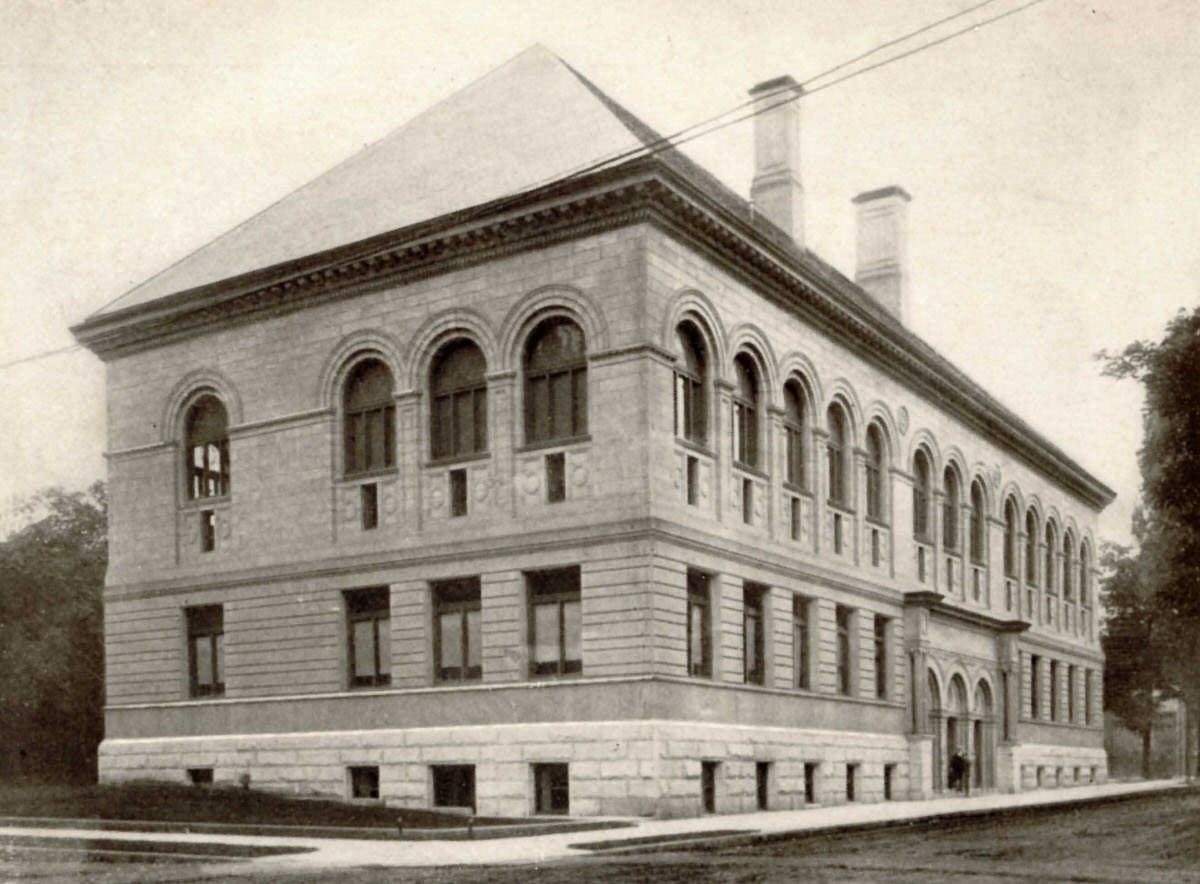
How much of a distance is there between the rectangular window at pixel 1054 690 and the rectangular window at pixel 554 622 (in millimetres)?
28800

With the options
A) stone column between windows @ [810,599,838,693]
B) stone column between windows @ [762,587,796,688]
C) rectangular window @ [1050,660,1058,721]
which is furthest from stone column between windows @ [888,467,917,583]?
rectangular window @ [1050,660,1058,721]

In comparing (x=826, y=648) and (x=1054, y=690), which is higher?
(x=826, y=648)

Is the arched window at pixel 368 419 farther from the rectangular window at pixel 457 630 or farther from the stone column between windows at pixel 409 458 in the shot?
the rectangular window at pixel 457 630

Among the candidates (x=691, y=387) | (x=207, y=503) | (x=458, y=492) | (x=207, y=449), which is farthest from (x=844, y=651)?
(x=207, y=449)

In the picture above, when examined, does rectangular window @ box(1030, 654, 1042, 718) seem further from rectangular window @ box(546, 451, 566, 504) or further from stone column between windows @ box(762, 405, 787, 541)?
rectangular window @ box(546, 451, 566, 504)

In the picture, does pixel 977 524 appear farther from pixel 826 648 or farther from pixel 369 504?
pixel 369 504

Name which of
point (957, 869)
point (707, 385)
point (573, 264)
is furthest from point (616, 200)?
point (957, 869)

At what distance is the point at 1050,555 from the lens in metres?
53.5

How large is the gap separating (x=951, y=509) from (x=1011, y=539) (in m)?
5.91

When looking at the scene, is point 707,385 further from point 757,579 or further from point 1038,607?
point 1038,607

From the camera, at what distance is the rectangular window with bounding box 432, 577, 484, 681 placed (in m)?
29.9

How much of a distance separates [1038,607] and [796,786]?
22112mm

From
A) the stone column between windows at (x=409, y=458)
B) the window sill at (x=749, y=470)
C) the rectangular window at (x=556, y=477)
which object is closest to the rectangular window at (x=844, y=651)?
the window sill at (x=749, y=470)

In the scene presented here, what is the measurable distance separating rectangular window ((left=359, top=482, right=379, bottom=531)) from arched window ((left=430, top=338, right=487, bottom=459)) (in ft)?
5.46
